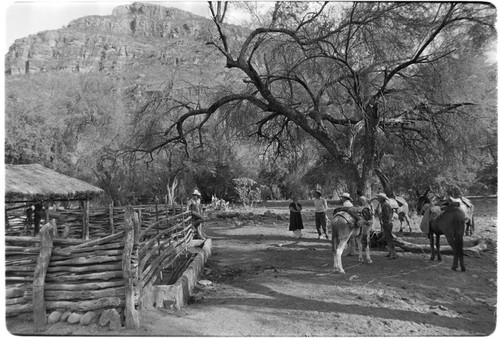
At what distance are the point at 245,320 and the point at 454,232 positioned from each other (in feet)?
14.5

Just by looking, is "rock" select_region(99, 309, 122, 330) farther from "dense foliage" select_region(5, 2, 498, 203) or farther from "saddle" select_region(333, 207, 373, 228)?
"dense foliage" select_region(5, 2, 498, 203)

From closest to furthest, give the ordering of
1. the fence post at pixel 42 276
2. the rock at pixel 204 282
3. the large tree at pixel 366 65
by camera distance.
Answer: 1. the fence post at pixel 42 276
2. the rock at pixel 204 282
3. the large tree at pixel 366 65

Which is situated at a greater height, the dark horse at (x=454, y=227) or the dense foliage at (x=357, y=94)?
the dense foliage at (x=357, y=94)

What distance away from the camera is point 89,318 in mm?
4211

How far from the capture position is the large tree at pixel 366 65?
7.65 metres

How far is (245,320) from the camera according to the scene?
4.63 meters

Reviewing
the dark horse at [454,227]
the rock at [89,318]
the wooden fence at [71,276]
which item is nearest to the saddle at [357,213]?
the dark horse at [454,227]

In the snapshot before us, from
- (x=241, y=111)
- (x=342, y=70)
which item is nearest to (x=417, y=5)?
(x=342, y=70)

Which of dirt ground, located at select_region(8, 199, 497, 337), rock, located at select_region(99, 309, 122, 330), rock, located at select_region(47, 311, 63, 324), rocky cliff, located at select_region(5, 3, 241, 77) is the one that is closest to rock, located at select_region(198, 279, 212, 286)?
dirt ground, located at select_region(8, 199, 497, 337)

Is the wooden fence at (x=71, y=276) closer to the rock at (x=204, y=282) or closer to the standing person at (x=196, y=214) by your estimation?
the rock at (x=204, y=282)

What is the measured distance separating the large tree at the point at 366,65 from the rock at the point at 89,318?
18.2 ft

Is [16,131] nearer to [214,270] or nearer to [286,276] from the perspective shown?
[214,270]

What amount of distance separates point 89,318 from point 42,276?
2.29ft

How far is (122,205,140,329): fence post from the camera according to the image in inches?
167
